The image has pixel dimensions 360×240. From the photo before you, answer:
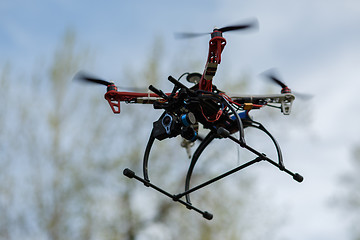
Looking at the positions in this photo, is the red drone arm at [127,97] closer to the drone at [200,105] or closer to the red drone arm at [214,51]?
the drone at [200,105]

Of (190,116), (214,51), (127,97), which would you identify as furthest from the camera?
(127,97)

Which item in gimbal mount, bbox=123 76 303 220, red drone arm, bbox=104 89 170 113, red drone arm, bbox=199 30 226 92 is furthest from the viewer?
red drone arm, bbox=104 89 170 113

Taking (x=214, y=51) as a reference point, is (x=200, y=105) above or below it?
below

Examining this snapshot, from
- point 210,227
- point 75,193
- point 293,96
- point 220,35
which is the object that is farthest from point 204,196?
point 220,35

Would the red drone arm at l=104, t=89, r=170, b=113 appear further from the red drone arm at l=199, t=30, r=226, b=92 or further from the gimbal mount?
the red drone arm at l=199, t=30, r=226, b=92

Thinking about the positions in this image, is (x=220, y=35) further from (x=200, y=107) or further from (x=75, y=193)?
(x=75, y=193)

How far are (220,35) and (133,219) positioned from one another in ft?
43.4

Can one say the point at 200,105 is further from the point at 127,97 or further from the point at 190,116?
the point at 127,97

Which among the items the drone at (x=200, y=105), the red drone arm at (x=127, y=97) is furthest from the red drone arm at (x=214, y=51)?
the red drone arm at (x=127, y=97)

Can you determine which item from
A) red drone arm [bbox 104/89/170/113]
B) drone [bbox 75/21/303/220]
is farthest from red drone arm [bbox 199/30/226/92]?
red drone arm [bbox 104/89/170/113]

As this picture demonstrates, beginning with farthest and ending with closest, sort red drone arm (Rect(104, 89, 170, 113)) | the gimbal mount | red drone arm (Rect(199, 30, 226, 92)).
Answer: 1. red drone arm (Rect(104, 89, 170, 113))
2. the gimbal mount
3. red drone arm (Rect(199, 30, 226, 92))

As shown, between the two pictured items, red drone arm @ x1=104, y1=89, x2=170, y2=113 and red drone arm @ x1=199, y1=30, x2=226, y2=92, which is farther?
red drone arm @ x1=104, y1=89, x2=170, y2=113

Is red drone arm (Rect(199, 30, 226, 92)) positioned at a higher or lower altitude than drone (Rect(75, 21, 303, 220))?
higher

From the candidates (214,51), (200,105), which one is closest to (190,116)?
(200,105)
